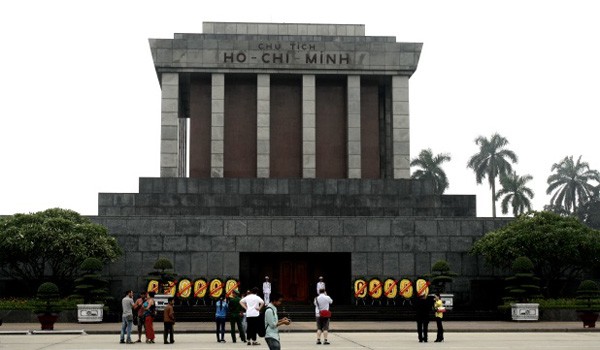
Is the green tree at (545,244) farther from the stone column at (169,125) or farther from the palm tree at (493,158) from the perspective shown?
the palm tree at (493,158)

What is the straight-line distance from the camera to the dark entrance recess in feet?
151

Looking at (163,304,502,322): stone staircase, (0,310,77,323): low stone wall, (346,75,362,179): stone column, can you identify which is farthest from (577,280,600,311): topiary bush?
(0,310,77,323): low stone wall

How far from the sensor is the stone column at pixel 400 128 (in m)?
52.3

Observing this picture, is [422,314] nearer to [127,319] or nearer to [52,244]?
[127,319]

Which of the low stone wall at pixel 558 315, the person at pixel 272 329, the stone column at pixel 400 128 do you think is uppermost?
the stone column at pixel 400 128

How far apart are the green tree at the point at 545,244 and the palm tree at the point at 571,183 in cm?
6686

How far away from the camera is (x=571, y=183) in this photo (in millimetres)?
108625

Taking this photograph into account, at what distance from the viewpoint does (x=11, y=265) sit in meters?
42.4

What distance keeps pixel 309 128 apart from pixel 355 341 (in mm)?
25600

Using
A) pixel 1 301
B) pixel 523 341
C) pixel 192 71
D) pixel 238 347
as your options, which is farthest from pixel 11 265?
pixel 523 341

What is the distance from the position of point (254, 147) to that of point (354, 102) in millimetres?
6495

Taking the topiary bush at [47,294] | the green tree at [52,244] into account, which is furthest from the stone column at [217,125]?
the topiary bush at [47,294]

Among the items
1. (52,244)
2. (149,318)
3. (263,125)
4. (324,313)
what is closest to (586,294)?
(324,313)

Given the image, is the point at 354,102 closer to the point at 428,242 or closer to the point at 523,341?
the point at 428,242
